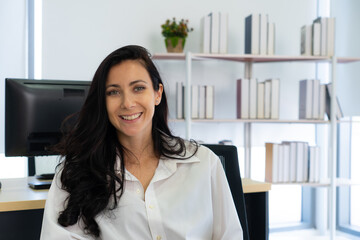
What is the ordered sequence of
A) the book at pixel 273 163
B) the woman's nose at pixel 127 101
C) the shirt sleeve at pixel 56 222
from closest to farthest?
the shirt sleeve at pixel 56 222, the woman's nose at pixel 127 101, the book at pixel 273 163

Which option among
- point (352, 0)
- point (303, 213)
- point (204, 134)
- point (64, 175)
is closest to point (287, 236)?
point (303, 213)

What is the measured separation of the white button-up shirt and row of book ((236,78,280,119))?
180cm

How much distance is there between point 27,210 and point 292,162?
2.32 m

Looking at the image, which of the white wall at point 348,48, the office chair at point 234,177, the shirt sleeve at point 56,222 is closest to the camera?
the shirt sleeve at point 56,222

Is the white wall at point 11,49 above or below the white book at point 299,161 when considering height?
above

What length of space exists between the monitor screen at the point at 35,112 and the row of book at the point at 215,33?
5.11 ft

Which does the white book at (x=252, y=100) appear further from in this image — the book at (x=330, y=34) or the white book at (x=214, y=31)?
the book at (x=330, y=34)

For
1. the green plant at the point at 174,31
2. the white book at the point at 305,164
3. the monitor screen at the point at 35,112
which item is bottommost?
the white book at the point at 305,164

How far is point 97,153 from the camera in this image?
150 centimetres

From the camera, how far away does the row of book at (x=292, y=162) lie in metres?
3.38

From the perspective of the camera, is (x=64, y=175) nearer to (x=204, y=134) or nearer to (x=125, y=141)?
(x=125, y=141)

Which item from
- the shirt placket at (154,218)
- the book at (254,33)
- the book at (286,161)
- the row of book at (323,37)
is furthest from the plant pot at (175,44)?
the shirt placket at (154,218)

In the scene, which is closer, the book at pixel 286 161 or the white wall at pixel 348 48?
the book at pixel 286 161

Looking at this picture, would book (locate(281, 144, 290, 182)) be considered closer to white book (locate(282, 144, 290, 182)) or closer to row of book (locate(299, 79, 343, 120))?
white book (locate(282, 144, 290, 182))
